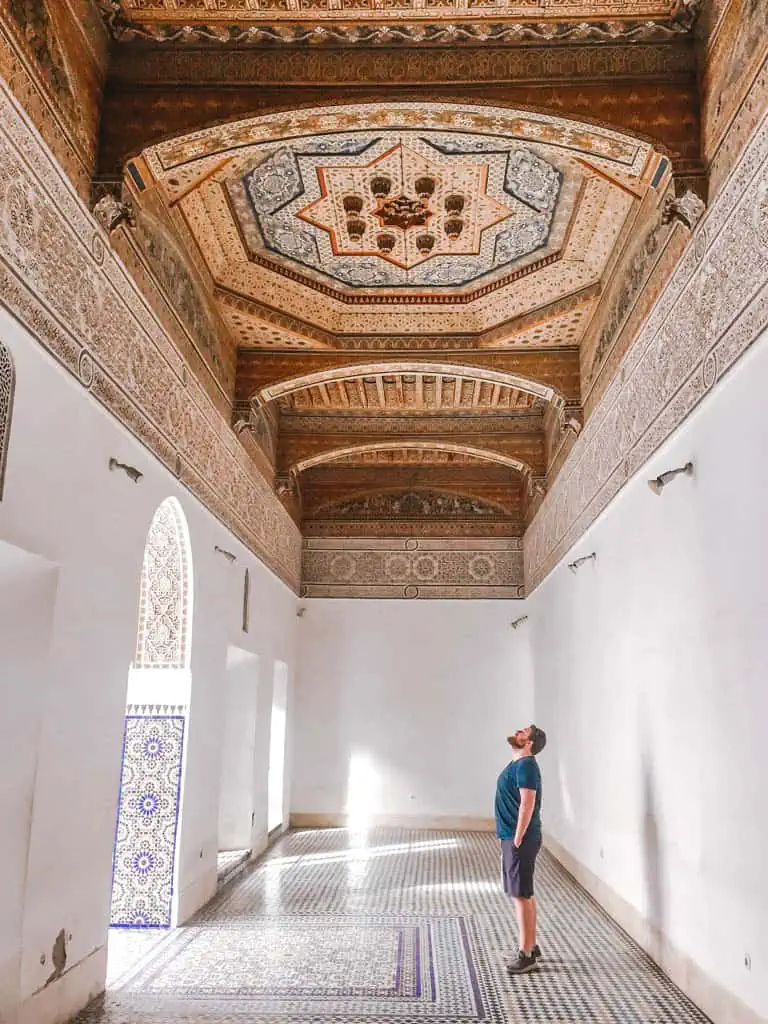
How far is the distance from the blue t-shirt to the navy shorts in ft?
0.13

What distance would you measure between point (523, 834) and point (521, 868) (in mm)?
149

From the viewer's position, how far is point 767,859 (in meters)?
2.26

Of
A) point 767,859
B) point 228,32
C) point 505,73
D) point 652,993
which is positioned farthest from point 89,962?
point 505,73

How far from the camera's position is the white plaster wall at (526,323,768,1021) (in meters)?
2.37

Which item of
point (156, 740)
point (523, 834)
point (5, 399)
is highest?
point (5, 399)

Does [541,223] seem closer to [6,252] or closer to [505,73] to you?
[505,73]

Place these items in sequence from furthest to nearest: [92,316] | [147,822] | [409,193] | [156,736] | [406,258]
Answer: [406,258], [156,736], [147,822], [409,193], [92,316]

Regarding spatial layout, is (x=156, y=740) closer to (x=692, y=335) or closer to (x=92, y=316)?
(x=92, y=316)

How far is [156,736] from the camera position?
4082 mm

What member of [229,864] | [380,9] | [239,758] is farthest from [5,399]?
[239,758]

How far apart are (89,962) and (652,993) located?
2.08m

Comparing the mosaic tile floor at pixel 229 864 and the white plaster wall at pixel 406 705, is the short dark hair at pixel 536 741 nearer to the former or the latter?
the mosaic tile floor at pixel 229 864

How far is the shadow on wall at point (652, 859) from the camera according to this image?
3318 millimetres

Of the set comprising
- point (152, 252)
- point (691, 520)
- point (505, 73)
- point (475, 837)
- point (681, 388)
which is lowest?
point (475, 837)
